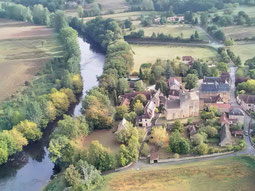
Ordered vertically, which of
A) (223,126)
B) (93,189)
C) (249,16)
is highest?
(249,16)

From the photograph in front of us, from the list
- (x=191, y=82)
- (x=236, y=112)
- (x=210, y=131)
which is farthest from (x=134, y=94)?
(x=236, y=112)

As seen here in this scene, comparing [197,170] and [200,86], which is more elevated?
[200,86]

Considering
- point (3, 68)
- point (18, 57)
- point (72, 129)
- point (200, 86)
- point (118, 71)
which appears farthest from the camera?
point (18, 57)

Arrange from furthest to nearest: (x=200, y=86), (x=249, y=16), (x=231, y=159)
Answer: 1. (x=249, y=16)
2. (x=200, y=86)
3. (x=231, y=159)

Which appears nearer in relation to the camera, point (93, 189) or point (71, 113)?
point (93, 189)

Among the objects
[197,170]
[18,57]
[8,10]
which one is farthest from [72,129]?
[8,10]

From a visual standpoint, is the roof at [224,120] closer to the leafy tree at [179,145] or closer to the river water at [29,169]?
the leafy tree at [179,145]

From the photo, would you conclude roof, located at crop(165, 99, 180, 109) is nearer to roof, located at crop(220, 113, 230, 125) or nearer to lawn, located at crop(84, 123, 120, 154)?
roof, located at crop(220, 113, 230, 125)

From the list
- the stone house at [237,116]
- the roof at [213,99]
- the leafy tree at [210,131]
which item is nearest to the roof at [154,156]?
the leafy tree at [210,131]

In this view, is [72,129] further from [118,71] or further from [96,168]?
[118,71]
